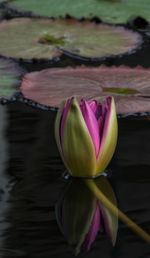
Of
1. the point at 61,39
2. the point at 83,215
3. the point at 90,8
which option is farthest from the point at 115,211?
the point at 90,8

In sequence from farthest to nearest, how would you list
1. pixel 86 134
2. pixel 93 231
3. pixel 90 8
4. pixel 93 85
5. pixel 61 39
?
pixel 90 8 → pixel 61 39 → pixel 93 85 → pixel 86 134 → pixel 93 231

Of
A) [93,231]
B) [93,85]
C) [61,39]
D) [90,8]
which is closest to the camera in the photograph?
[93,231]

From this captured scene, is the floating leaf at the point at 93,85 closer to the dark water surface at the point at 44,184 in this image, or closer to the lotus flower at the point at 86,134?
the dark water surface at the point at 44,184

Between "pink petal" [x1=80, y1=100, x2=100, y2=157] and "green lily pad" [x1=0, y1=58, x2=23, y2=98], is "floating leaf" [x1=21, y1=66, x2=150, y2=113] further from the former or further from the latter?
"pink petal" [x1=80, y1=100, x2=100, y2=157]

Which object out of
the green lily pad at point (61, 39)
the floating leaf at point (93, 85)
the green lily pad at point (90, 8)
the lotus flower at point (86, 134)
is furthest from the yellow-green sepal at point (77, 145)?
the green lily pad at point (90, 8)

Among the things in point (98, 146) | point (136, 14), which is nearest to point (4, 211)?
point (98, 146)

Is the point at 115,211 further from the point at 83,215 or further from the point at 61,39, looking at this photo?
the point at 61,39

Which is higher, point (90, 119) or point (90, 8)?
point (90, 119)
